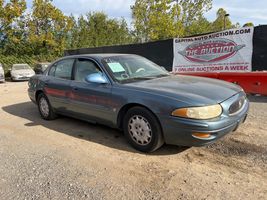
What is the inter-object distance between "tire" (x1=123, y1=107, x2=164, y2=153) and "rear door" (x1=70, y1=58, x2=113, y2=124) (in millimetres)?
440

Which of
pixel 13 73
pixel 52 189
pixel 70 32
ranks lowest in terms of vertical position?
pixel 52 189

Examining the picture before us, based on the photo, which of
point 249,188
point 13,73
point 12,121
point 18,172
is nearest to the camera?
point 249,188

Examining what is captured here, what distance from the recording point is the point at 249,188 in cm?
290

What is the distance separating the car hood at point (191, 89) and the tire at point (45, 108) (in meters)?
2.57

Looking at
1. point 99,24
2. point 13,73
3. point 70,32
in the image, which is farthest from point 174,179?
point 99,24

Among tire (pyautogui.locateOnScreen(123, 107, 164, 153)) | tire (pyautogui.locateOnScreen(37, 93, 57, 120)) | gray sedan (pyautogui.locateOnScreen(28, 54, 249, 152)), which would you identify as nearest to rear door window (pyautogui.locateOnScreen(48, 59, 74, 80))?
gray sedan (pyautogui.locateOnScreen(28, 54, 249, 152))

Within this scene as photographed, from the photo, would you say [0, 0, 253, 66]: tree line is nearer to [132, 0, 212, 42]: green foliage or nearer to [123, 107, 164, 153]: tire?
[132, 0, 212, 42]: green foliage

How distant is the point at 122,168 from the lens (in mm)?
3537

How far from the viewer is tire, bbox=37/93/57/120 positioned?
5.94m

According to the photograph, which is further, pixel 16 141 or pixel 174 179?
pixel 16 141

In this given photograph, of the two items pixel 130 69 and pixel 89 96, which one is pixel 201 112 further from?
pixel 89 96

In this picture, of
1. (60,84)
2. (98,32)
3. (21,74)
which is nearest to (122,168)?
(60,84)

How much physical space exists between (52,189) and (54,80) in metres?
3.01

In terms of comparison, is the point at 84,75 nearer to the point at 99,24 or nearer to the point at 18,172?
the point at 18,172
